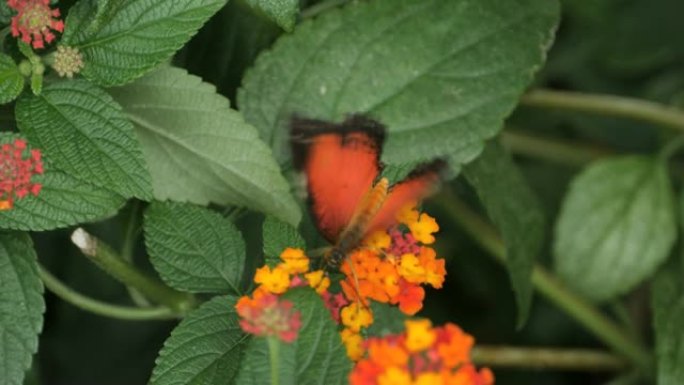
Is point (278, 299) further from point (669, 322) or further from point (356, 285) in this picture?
point (669, 322)

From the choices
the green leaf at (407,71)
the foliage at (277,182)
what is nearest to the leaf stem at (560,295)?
the foliage at (277,182)

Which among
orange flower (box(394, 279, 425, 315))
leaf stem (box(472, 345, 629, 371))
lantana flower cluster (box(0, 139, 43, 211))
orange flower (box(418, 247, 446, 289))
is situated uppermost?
lantana flower cluster (box(0, 139, 43, 211))

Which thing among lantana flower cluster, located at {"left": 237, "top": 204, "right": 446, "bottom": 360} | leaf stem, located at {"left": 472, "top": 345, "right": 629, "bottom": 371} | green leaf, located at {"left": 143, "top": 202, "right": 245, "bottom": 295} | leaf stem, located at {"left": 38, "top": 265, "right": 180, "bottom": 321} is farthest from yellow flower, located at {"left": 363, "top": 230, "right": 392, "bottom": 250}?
leaf stem, located at {"left": 472, "top": 345, "right": 629, "bottom": 371}

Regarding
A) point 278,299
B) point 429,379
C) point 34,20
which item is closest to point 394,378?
point 429,379

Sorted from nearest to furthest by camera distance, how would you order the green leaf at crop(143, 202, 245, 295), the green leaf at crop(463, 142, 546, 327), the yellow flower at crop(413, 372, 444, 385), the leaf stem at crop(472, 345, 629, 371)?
the yellow flower at crop(413, 372, 444, 385) < the green leaf at crop(143, 202, 245, 295) < the green leaf at crop(463, 142, 546, 327) < the leaf stem at crop(472, 345, 629, 371)

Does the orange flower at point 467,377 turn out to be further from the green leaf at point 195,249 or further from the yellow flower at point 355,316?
the green leaf at point 195,249

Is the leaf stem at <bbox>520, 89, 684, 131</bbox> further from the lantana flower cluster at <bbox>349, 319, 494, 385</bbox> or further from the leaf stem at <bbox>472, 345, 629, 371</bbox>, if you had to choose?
the lantana flower cluster at <bbox>349, 319, 494, 385</bbox>

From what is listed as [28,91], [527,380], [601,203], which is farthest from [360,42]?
[527,380]
